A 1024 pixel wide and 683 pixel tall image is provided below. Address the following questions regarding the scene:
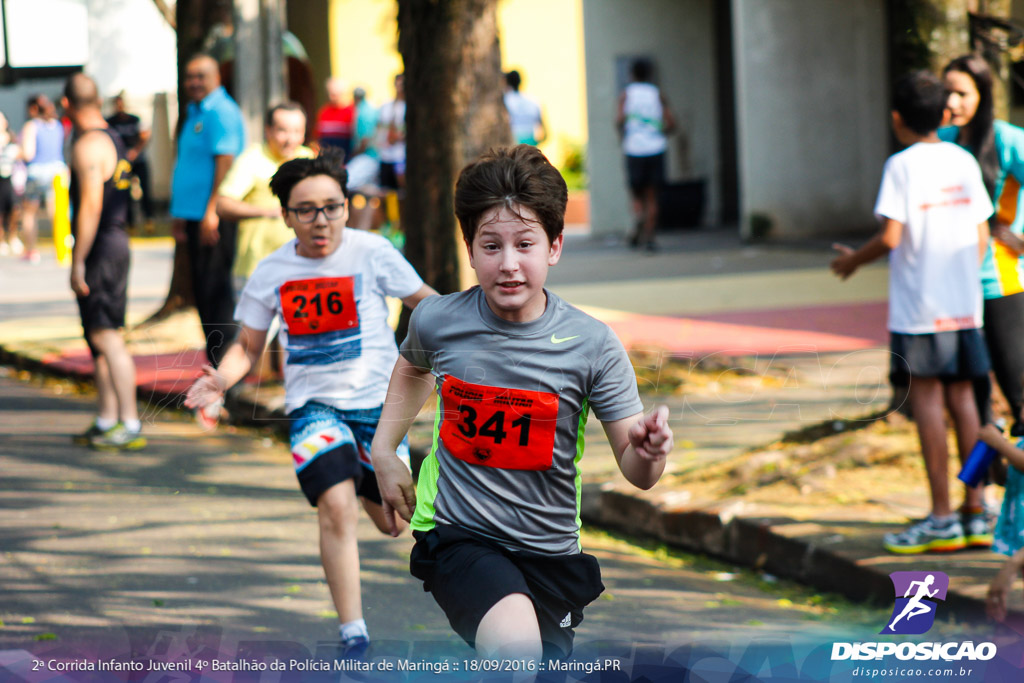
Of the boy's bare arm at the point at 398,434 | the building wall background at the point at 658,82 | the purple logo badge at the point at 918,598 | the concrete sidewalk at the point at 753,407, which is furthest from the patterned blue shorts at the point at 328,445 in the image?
the building wall background at the point at 658,82

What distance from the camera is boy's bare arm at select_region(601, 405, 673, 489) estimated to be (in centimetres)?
284

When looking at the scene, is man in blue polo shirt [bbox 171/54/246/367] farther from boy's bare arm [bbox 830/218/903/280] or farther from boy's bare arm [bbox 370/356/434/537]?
boy's bare arm [bbox 370/356/434/537]

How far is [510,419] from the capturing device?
3.22m

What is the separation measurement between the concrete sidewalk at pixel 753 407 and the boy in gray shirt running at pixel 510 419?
1.75 m

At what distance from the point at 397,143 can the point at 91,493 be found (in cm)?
915

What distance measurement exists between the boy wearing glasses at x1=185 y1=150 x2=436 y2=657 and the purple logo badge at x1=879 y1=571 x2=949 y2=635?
6.31 ft

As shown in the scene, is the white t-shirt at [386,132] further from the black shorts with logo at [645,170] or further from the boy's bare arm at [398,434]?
the boy's bare arm at [398,434]

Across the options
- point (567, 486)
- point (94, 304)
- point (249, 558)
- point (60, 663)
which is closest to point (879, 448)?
point (249, 558)

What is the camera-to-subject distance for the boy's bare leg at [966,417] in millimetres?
5465

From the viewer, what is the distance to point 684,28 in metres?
20.3

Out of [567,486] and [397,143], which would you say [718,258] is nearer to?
[397,143]

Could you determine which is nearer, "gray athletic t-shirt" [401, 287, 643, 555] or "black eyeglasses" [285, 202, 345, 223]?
"gray athletic t-shirt" [401, 287, 643, 555]

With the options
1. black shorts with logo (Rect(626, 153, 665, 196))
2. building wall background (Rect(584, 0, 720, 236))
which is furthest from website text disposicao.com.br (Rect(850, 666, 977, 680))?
building wall background (Rect(584, 0, 720, 236))

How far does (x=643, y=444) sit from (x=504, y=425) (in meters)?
0.46
